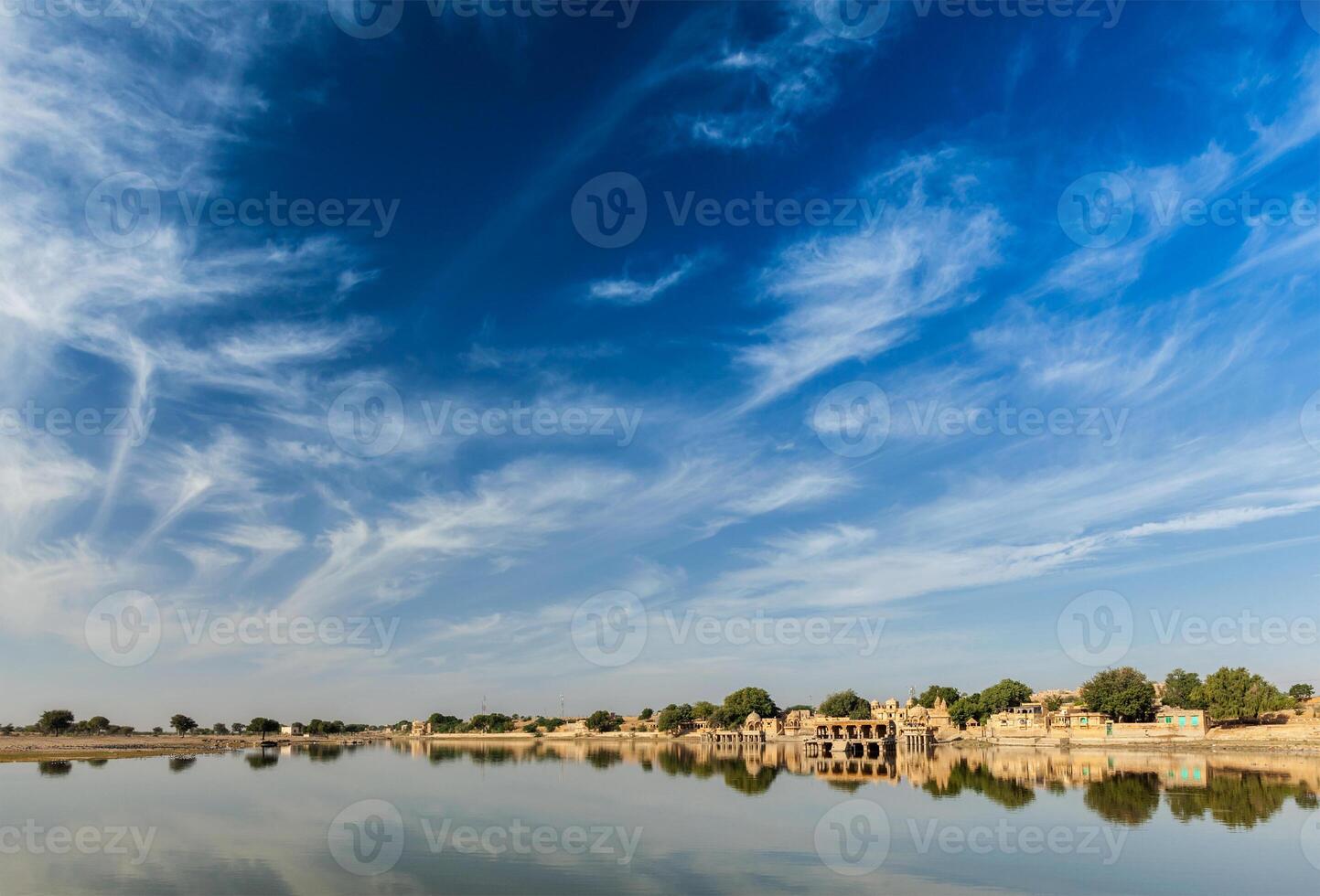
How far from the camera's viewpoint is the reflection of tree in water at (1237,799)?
3322 centimetres

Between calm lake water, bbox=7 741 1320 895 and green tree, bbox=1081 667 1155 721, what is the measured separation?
36.7 metres

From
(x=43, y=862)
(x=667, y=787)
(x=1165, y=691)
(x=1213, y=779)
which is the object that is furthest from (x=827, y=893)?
(x=1165, y=691)

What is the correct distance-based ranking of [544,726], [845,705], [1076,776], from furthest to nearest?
[544,726]
[845,705]
[1076,776]

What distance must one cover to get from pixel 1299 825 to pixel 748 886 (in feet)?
73.5

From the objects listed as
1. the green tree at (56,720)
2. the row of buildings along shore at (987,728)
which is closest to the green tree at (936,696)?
the row of buildings along shore at (987,728)

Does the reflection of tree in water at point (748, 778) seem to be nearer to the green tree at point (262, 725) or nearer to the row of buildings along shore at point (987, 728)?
the row of buildings along shore at point (987, 728)

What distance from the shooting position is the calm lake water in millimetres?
23297

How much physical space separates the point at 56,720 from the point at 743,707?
132m

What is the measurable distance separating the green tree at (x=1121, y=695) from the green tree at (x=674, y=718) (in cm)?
8147

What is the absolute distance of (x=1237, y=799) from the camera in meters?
38.1

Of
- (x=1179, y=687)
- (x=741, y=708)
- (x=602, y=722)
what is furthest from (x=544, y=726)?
(x=1179, y=687)

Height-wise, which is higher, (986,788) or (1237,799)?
(1237,799)

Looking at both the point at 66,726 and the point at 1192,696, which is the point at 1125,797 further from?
the point at 66,726

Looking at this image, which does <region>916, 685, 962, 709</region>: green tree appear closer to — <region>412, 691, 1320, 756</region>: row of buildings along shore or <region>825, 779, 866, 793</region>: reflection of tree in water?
<region>412, 691, 1320, 756</region>: row of buildings along shore
